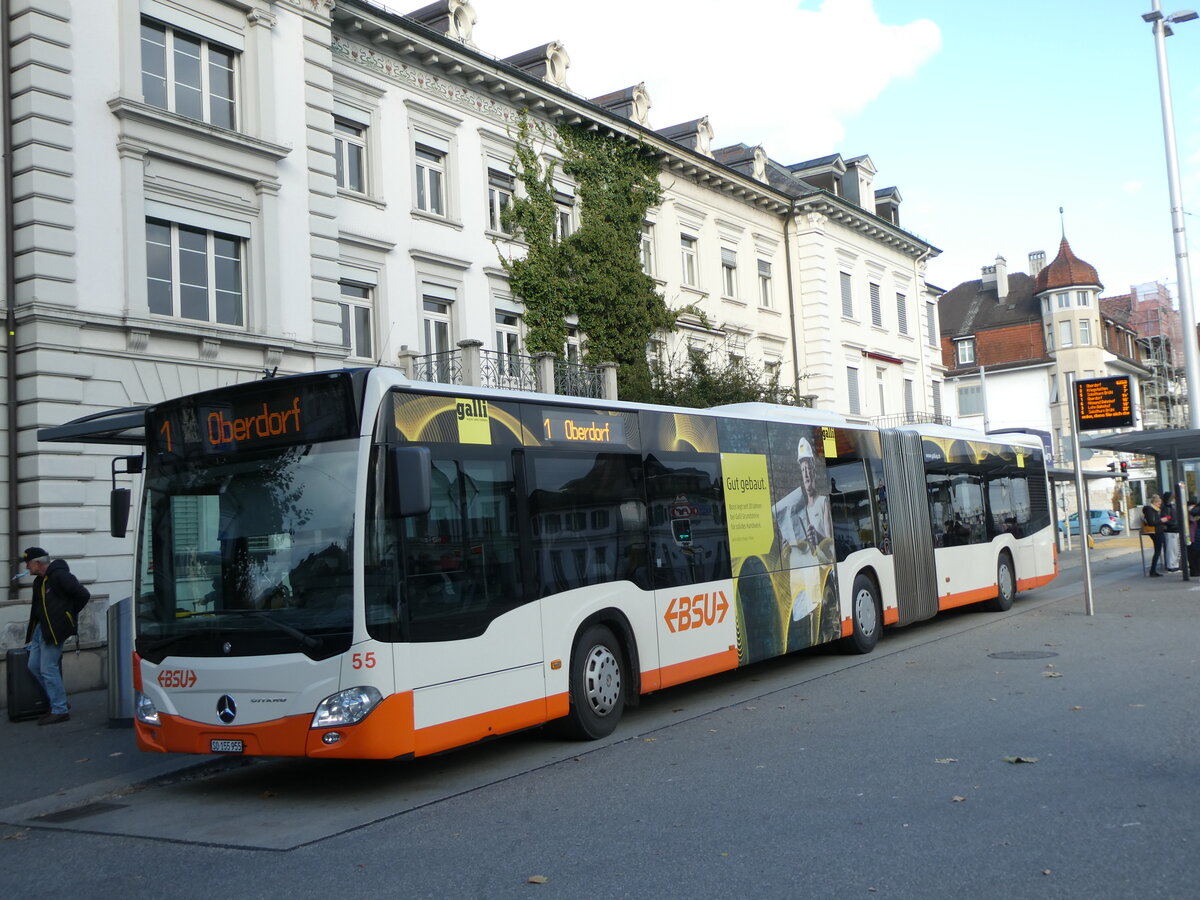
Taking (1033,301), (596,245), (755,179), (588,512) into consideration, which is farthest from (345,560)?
(1033,301)

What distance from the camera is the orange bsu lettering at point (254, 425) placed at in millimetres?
8414

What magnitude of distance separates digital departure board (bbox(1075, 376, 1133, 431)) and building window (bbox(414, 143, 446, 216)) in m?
12.3

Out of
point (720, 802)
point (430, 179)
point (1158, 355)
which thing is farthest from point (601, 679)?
point (1158, 355)

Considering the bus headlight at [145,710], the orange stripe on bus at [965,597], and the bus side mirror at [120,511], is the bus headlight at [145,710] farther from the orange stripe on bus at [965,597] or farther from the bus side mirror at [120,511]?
the orange stripe on bus at [965,597]

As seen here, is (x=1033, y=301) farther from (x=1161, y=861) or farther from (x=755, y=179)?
(x=1161, y=861)

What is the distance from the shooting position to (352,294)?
2189cm

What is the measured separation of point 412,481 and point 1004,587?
14831mm

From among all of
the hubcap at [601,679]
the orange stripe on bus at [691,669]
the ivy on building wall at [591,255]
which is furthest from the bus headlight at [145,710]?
the ivy on building wall at [591,255]

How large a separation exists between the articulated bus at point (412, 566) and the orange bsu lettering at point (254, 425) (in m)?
0.02

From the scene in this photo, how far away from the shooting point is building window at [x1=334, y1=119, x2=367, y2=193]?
71.5ft

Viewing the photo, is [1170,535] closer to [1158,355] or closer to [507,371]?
[507,371]

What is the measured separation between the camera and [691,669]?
1148cm

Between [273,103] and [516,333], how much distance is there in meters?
7.64

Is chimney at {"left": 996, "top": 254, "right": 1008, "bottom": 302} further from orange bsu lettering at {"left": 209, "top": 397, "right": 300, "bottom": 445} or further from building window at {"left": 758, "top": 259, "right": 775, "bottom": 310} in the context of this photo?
orange bsu lettering at {"left": 209, "top": 397, "right": 300, "bottom": 445}
